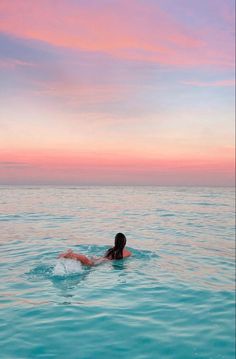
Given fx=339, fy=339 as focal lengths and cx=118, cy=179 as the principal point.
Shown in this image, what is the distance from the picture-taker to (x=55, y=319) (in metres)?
7.46

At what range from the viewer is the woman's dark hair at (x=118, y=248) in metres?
12.9

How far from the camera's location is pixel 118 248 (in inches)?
512

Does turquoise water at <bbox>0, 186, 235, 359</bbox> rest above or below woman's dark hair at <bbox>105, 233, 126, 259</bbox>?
below

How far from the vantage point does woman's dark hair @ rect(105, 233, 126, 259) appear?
42.2ft

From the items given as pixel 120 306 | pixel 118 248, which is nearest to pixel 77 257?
pixel 118 248

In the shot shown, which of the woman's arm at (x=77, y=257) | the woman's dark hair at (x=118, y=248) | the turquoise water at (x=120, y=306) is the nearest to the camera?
the turquoise water at (x=120, y=306)

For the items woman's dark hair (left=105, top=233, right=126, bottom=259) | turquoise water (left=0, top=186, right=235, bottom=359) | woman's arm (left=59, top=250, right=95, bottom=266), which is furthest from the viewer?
woman's dark hair (left=105, top=233, right=126, bottom=259)

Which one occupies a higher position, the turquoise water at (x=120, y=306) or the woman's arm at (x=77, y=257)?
the woman's arm at (x=77, y=257)

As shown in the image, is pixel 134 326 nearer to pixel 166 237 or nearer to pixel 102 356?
pixel 102 356

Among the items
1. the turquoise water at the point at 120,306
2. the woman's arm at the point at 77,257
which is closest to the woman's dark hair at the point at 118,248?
the turquoise water at the point at 120,306

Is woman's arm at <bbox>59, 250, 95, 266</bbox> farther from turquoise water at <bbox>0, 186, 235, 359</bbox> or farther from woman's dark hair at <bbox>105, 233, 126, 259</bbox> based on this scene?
woman's dark hair at <bbox>105, 233, 126, 259</bbox>

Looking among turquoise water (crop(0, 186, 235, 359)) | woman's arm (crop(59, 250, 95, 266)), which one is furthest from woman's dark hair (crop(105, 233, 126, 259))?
woman's arm (crop(59, 250, 95, 266))

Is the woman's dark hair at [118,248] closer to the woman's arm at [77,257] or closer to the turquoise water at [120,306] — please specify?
the turquoise water at [120,306]

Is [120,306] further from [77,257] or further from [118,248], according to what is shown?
[118,248]
